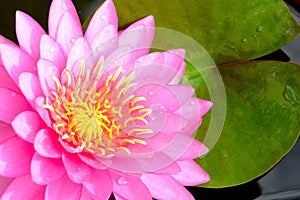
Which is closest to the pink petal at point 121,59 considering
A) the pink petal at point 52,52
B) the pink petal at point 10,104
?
the pink petal at point 52,52

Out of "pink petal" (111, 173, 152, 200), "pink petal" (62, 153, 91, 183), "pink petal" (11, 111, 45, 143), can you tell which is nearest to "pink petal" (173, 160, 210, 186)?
"pink petal" (111, 173, 152, 200)

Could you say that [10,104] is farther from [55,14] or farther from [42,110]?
[55,14]

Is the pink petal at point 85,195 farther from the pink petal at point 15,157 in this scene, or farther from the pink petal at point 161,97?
the pink petal at point 161,97

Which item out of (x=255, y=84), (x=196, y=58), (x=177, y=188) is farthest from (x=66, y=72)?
(x=255, y=84)

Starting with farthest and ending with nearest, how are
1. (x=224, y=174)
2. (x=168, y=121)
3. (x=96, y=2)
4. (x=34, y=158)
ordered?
(x=96, y=2) → (x=224, y=174) → (x=168, y=121) → (x=34, y=158)

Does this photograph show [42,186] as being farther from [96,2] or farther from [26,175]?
[96,2]

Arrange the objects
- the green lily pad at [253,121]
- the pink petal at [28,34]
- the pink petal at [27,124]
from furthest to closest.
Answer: the green lily pad at [253,121]
the pink petal at [28,34]
the pink petal at [27,124]

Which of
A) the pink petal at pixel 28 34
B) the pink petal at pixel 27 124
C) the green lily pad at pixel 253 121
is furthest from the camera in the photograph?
the green lily pad at pixel 253 121
